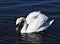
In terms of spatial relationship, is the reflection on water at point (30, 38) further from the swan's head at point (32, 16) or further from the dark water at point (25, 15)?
the swan's head at point (32, 16)

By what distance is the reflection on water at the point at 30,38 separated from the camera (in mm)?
16109

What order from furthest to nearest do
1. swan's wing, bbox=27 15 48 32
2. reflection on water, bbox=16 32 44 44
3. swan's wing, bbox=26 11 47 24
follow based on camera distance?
swan's wing, bbox=26 11 47 24, swan's wing, bbox=27 15 48 32, reflection on water, bbox=16 32 44 44

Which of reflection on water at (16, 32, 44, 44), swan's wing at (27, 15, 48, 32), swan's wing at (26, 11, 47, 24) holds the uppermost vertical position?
swan's wing at (26, 11, 47, 24)

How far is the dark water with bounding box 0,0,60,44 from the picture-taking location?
53.5 ft

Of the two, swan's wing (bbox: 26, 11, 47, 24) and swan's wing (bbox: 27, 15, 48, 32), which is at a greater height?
swan's wing (bbox: 26, 11, 47, 24)

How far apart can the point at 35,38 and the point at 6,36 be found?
134cm

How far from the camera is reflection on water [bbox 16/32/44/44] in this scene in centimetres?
1611

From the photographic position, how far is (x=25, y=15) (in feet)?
63.6

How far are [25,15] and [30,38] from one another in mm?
3022

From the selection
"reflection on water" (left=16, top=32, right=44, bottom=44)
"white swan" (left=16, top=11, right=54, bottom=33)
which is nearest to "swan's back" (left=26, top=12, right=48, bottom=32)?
"white swan" (left=16, top=11, right=54, bottom=33)

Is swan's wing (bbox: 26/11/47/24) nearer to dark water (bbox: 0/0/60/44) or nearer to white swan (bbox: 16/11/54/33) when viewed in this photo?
white swan (bbox: 16/11/54/33)

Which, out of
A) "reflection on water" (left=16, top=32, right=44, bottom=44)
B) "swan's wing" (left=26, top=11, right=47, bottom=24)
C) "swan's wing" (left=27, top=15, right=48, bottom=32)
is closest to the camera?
"reflection on water" (left=16, top=32, right=44, bottom=44)

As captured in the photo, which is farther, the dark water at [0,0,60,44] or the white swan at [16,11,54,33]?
the white swan at [16,11,54,33]

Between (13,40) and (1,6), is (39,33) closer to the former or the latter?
(13,40)
